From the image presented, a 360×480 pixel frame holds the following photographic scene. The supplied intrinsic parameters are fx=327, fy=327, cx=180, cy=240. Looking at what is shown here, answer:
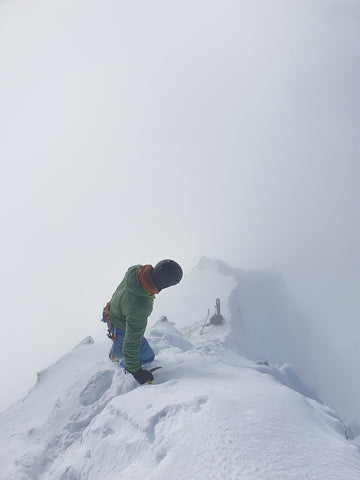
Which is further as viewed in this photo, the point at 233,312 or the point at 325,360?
the point at 325,360

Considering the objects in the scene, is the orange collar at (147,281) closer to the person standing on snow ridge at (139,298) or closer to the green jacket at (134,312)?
the person standing on snow ridge at (139,298)

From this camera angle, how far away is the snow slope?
9.35 feet

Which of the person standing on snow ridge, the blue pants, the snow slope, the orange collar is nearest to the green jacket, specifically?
the person standing on snow ridge

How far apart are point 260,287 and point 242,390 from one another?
25.5m

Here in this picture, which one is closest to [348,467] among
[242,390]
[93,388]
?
[242,390]

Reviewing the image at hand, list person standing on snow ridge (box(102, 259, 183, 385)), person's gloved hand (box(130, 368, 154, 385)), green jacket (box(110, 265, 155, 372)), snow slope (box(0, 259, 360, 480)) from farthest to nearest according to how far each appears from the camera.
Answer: person's gloved hand (box(130, 368, 154, 385))
green jacket (box(110, 265, 155, 372))
person standing on snow ridge (box(102, 259, 183, 385))
snow slope (box(0, 259, 360, 480))

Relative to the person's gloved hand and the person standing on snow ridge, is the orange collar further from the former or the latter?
the person's gloved hand

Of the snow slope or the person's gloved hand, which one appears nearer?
the snow slope

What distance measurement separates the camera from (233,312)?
1672cm

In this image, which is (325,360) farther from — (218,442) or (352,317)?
(218,442)

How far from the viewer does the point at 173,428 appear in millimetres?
3451

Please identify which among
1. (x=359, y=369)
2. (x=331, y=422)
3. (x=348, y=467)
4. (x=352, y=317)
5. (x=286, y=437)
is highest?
(x=286, y=437)

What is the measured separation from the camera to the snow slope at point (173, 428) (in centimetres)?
285

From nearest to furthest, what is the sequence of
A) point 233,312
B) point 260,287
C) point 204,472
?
point 204,472, point 233,312, point 260,287
